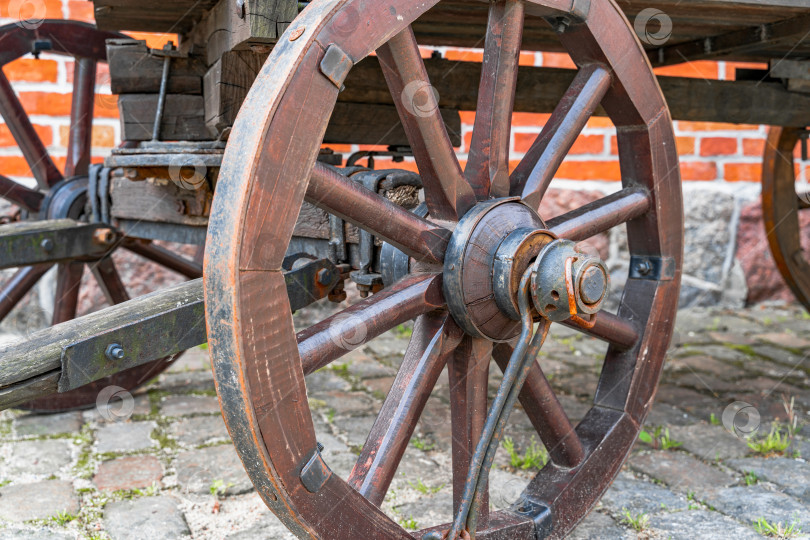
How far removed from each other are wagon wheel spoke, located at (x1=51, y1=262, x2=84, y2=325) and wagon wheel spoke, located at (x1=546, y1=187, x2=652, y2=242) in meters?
1.67

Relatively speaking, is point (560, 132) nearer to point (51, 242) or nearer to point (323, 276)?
point (323, 276)

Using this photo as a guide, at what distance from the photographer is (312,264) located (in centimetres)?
157

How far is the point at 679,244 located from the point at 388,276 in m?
0.68

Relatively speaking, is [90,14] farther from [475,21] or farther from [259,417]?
[259,417]

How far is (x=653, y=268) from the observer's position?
5.58 feet

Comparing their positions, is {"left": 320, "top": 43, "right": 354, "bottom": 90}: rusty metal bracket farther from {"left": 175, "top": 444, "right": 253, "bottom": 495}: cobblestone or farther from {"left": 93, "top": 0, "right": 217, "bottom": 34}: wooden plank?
{"left": 175, "top": 444, "right": 253, "bottom": 495}: cobblestone

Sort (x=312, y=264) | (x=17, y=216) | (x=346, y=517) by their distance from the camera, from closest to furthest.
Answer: (x=346, y=517), (x=312, y=264), (x=17, y=216)

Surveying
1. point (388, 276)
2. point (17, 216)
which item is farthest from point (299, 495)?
point (17, 216)

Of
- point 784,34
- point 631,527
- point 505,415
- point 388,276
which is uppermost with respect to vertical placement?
point 784,34

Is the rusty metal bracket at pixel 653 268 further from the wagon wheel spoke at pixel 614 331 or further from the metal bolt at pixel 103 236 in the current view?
the metal bolt at pixel 103 236

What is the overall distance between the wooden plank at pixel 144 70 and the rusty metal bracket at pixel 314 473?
3.75ft

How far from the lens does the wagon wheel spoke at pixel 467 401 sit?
4.63 feet

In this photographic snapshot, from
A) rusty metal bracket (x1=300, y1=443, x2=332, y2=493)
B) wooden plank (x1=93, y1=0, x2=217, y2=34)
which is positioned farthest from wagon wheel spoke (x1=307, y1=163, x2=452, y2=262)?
wooden plank (x1=93, y1=0, x2=217, y2=34)

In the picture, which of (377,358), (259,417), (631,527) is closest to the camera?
(259,417)
